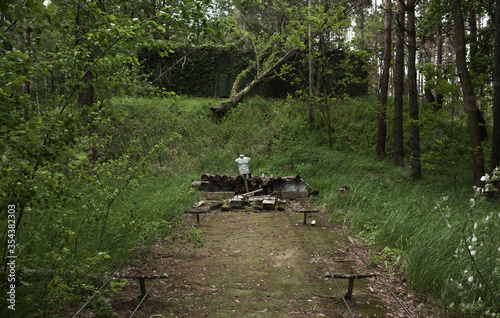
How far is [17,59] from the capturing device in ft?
6.76

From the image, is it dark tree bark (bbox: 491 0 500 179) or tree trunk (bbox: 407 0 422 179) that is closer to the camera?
dark tree bark (bbox: 491 0 500 179)

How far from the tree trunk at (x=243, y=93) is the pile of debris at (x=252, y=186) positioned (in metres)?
6.74

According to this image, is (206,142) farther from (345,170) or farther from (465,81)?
(465,81)

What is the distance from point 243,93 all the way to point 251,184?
27.9 feet

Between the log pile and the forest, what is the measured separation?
3.14ft

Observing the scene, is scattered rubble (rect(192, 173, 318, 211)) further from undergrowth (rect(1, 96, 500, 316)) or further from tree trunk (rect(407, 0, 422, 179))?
tree trunk (rect(407, 0, 422, 179))

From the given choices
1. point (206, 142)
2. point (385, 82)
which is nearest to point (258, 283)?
point (206, 142)

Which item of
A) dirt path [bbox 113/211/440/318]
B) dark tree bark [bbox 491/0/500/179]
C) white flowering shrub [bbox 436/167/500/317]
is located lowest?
dirt path [bbox 113/211/440/318]

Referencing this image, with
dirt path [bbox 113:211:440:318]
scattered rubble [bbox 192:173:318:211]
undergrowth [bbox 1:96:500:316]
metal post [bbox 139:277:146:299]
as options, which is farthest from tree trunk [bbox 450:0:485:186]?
metal post [bbox 139:277:146:299]

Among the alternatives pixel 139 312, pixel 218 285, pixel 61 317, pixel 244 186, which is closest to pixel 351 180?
pixel 244 186

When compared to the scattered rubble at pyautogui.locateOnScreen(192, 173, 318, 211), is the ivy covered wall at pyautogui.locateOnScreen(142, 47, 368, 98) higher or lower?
higher

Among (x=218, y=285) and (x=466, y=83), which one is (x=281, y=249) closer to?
(x=218, y=285)

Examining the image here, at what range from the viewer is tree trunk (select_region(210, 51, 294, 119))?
1595 centimetres

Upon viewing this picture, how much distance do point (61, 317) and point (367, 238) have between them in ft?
13.9
